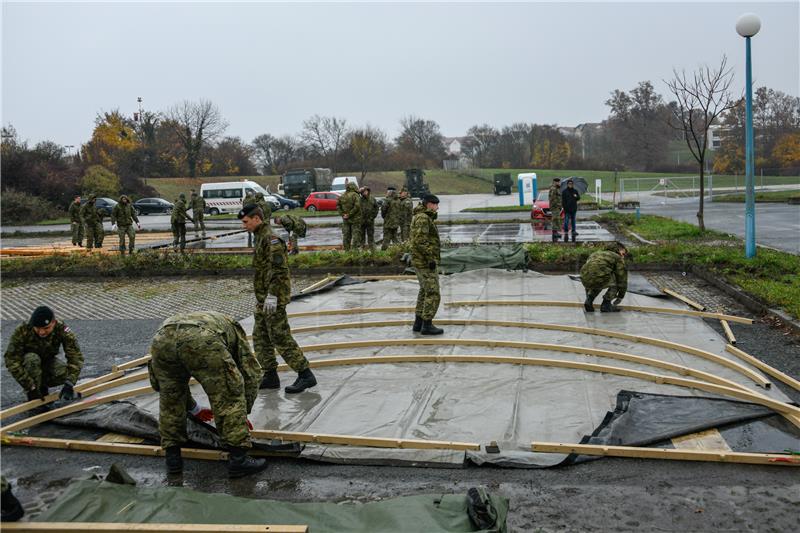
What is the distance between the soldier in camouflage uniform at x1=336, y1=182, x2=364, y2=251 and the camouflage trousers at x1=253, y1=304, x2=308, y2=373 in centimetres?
977

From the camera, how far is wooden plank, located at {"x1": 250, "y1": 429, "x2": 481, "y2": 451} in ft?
17.4

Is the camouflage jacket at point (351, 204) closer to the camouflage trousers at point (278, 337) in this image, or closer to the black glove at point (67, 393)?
the camouflage trousers at point (278, 337)

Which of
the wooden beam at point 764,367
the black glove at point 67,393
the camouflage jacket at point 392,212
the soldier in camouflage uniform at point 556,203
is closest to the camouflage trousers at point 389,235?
the camouflage jacket at point 392,212

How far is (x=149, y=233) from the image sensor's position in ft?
91.4

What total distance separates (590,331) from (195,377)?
5551 mm

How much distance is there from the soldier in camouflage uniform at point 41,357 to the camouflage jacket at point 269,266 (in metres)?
2.08

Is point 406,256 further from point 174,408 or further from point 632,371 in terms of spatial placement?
point 174,408

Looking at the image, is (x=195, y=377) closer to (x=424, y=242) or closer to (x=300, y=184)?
(x=424, y=242)

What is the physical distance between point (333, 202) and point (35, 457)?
34.6 m

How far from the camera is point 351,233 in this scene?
17.6 meters

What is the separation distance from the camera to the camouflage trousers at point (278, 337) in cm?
680

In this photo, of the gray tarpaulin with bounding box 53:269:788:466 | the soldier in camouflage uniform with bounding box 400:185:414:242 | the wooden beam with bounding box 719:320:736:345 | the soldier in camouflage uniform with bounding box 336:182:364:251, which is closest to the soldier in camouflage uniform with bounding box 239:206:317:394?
the gray tarpaulin with bounding box 53:269:788:466

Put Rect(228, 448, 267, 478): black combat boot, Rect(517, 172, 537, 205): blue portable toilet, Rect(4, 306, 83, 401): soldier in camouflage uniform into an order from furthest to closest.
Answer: Rect(517, 172, 537, 205): blue portable toilet, Rect(4, 306, 83, 401): soldier in camouflage uniform, Rect(228, 448, 267, 478): black combat boot

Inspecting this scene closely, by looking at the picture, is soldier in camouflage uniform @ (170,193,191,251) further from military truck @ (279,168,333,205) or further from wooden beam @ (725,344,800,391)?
military truck @ (279,168,333,205)
